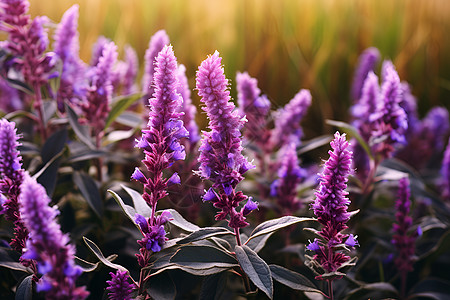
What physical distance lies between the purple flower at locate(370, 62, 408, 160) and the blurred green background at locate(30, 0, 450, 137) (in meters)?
1.68

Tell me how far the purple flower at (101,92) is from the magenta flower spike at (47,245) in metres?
1.11

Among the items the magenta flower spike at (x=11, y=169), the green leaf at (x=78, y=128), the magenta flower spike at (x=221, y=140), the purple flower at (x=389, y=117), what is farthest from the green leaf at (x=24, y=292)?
the purple flower at (x=389, y=117)

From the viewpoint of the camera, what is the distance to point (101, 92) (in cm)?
225

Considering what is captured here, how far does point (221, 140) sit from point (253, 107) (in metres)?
0.99

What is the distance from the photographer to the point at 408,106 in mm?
3395

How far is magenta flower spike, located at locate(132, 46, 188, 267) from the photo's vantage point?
1.42m

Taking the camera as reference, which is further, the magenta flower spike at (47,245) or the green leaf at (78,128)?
the green leaf at (78,128)

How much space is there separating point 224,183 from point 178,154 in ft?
0.60

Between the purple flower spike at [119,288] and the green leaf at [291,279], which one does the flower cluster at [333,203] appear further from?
the purple flower spike at [119,288]

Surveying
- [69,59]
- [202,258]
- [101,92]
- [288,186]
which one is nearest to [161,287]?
[202,258]

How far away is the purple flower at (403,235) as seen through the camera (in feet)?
6.89

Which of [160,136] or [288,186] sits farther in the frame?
[288,186]

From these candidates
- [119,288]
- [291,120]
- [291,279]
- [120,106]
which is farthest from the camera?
[291,120]

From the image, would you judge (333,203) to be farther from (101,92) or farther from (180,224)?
(101,92)
